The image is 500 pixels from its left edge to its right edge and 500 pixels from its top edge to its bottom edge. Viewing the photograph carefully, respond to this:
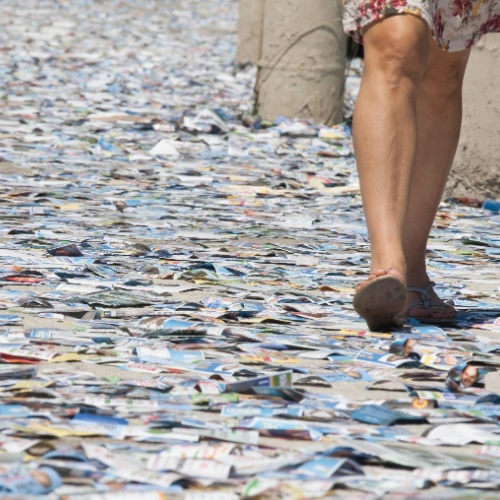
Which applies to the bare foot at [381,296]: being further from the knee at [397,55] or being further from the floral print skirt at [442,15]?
the floral print skirt at [442,15]

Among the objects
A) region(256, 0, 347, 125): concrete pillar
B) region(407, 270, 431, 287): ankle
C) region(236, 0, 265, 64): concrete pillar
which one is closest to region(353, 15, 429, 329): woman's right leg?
region(407, 270, 431, 287): ankle

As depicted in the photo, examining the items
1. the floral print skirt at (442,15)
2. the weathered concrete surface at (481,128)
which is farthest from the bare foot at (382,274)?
the weathered concrete surface at (481,128)

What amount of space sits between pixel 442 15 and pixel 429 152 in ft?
1.60

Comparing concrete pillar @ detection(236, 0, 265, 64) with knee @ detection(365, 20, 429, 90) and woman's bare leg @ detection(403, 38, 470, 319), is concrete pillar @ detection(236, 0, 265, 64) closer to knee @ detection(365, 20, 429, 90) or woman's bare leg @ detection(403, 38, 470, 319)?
woman's bare leg @ detection(403, 38, 470, 319)

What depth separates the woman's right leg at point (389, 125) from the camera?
11.5 feet

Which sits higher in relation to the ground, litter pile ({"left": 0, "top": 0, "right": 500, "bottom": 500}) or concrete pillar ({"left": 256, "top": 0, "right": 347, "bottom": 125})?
concrete pillar ({"left": 256, "top": 0, "right": 347, "bottom": 125})

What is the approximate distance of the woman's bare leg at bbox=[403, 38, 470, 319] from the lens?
3938 millimetres

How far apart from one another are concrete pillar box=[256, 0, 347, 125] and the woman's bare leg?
→ 5.05 meters

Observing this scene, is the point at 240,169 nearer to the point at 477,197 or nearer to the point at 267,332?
the point at 477,197

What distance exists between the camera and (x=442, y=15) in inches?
144

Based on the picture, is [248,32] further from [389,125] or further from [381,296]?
[381,296]

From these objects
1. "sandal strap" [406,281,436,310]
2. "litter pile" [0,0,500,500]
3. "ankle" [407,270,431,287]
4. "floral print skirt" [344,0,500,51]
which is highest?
"floral print skirt" [344,0,500,51]

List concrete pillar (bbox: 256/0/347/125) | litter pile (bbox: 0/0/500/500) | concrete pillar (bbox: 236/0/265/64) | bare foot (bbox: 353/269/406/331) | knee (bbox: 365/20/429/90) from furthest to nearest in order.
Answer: concrete pillar (bbox: 236/0/265/64)
concrete pillar (bbox: 256/0/347/125)
knee (bbox: 365/20/429/90)
bare foot (bbox: 353/269/406/331)
litter pile (bbox: 0/0/500/500)

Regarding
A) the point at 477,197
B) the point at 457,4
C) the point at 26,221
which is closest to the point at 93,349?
the point at 457,4
